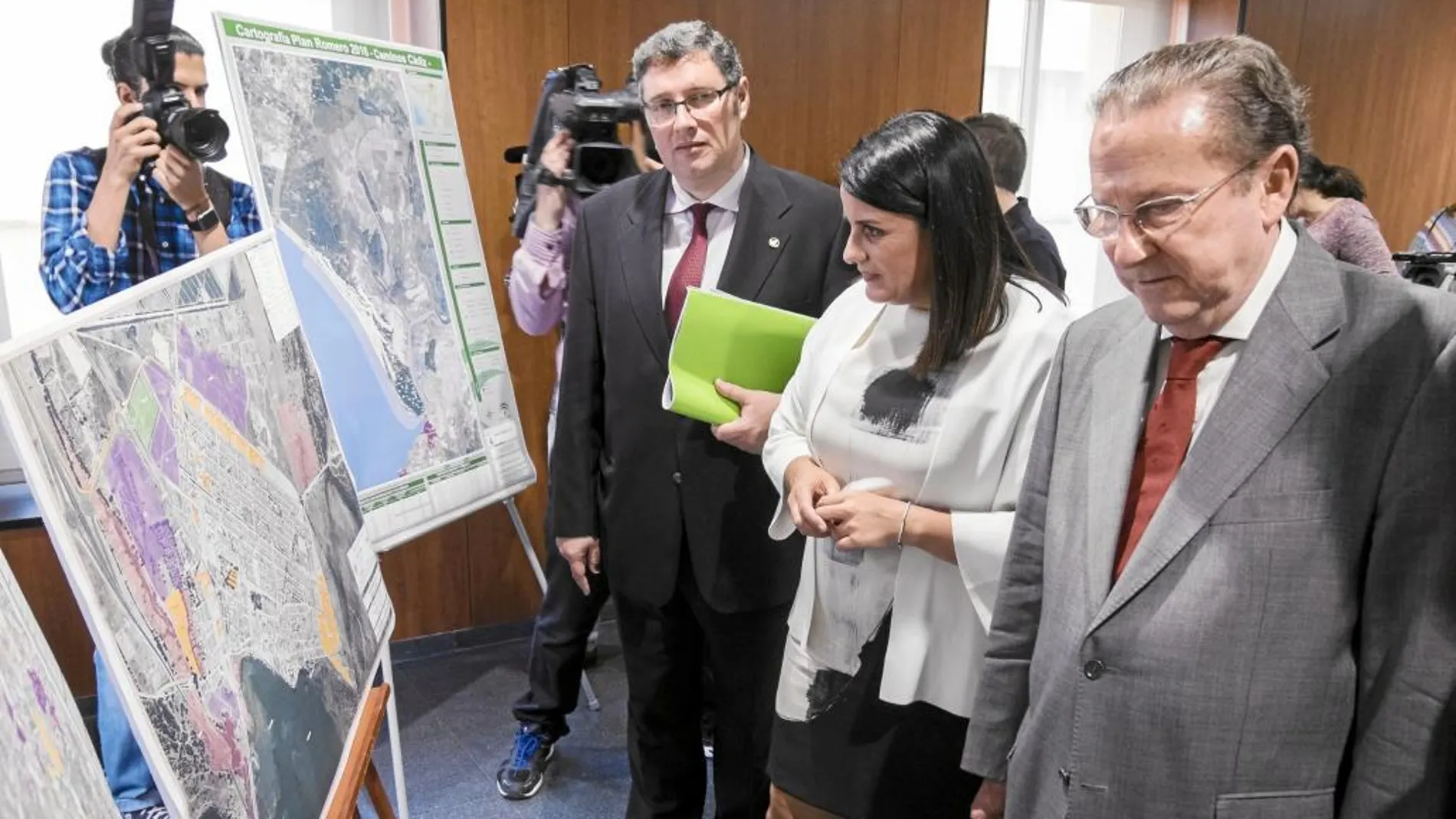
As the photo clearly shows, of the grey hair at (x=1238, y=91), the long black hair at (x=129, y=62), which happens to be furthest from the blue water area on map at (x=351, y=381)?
the grey hair at (x=1238, y=91)

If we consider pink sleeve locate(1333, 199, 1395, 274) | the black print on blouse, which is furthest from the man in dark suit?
pink sleeve locate(1333, 199, 1395, 274)

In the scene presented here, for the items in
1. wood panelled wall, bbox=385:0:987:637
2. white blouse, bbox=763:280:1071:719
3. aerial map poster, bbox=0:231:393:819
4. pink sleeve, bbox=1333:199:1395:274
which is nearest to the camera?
aerial map poster, bbox=0:231:393:819

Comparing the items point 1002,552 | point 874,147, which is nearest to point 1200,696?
point 1002,552

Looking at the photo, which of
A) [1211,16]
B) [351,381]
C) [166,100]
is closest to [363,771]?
[351,381]

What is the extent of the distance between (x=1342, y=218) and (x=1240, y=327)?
11.0ft

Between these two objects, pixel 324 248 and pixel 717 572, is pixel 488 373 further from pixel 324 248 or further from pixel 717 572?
pixel 717 572

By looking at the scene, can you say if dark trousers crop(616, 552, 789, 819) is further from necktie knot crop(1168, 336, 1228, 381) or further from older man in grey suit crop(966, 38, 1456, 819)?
necktie knot crop(1168, 336, 1228, 381)

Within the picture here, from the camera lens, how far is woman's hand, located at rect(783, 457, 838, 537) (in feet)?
4.34

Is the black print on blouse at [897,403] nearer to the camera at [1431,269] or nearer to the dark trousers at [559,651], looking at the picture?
the dark trousers at [559,651]

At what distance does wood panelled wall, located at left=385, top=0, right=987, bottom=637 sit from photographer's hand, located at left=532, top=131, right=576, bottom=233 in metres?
0.79

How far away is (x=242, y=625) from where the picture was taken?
3.27ft

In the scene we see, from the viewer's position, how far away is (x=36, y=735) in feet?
2.17

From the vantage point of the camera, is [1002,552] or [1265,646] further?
[1002,552]

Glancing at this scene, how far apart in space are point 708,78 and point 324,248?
34.9 inches
